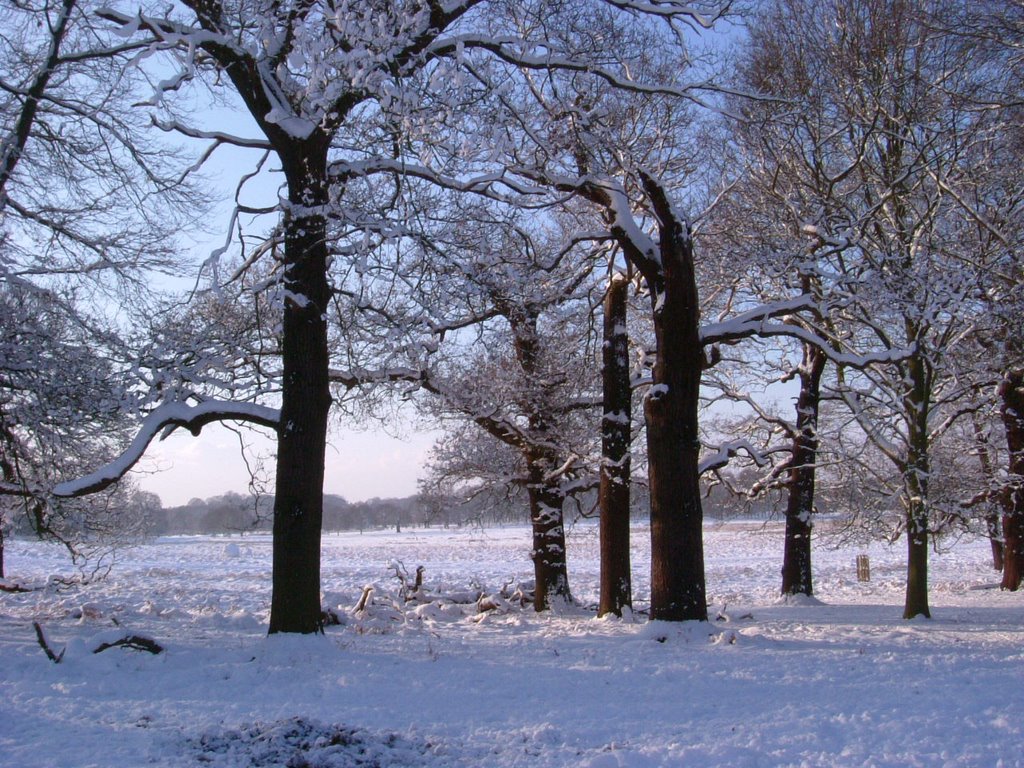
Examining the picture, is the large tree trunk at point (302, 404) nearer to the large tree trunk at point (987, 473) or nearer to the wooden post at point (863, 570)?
the large tree trunk at point (987, 473)

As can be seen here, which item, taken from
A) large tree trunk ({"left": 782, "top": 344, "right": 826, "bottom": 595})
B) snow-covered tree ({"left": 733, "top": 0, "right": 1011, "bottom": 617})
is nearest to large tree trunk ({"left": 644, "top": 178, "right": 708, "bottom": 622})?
snow-covered tree ({"left": 733, "top": 0, "right": 1011, "bottom": 617})

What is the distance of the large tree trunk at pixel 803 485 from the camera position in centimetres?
1675

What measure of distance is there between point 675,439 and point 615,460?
3.83 m

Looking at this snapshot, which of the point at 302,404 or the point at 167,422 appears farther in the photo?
the point at 167,422

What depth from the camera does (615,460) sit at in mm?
13031

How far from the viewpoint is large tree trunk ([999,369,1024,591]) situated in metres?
16.9

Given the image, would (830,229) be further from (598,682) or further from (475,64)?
(598,682)

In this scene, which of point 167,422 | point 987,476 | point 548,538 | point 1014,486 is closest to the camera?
point 167,422

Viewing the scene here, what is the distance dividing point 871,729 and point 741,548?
4868 centimetres

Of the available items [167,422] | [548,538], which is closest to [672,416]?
[167,422]

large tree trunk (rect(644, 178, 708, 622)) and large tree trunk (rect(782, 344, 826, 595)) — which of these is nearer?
large tree trunk (rect(644, 178, 708, 622))

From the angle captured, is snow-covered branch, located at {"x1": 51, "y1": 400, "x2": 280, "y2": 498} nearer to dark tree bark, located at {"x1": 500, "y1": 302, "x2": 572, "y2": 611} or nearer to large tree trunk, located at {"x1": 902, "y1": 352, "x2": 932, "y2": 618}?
dark tree bark, located at {"x1": 500, "y1": 302, "x2": 572, "y2": 611}

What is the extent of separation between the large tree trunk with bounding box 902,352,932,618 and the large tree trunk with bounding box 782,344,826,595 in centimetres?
291

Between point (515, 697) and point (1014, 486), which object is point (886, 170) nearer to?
point (1014, 486)
